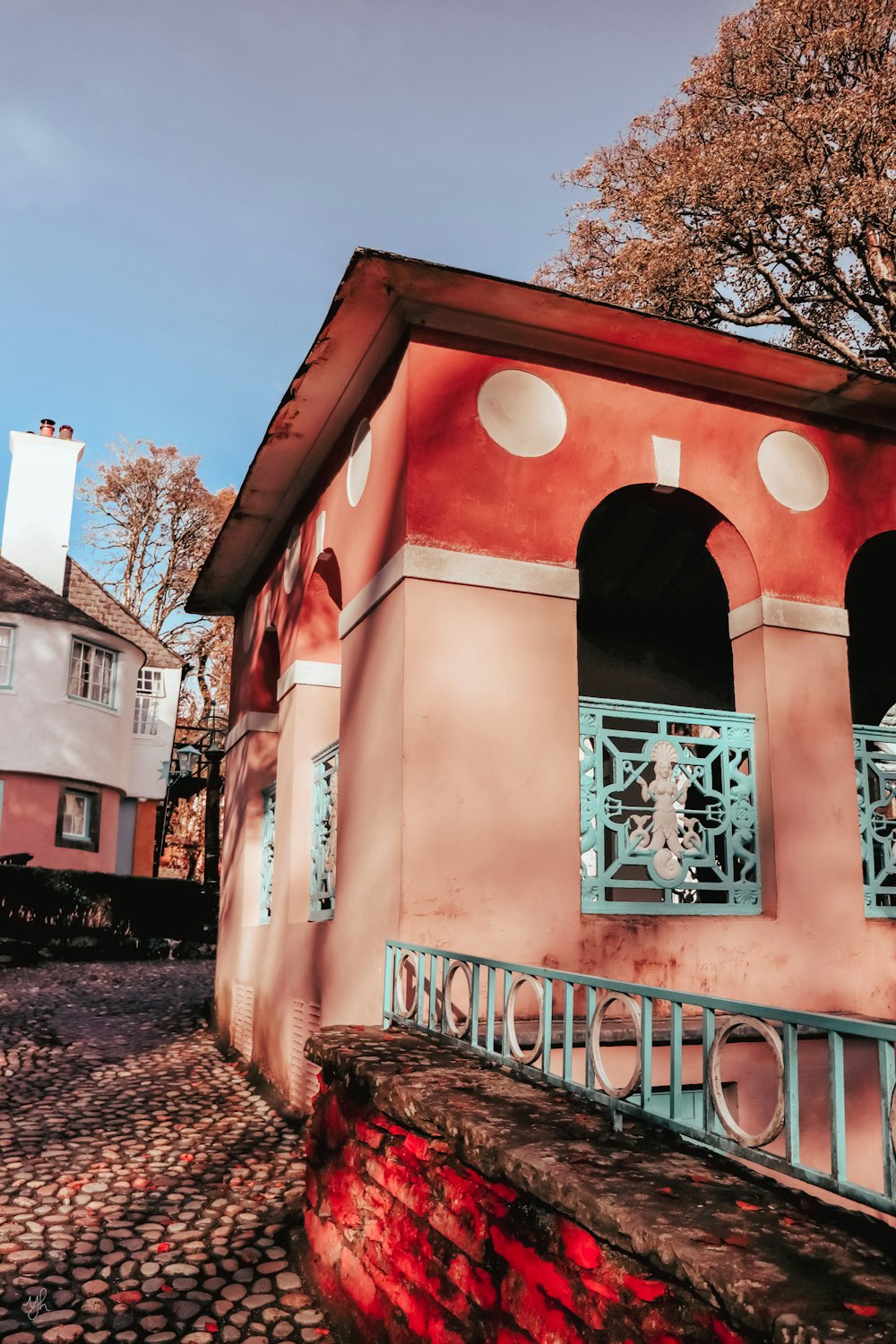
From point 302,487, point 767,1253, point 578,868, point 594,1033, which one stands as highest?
point 302,487

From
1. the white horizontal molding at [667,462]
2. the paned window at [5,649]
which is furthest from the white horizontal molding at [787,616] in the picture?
the paned window at [5,649]

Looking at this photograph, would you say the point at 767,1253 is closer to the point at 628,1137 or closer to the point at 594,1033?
the point at 628,1137

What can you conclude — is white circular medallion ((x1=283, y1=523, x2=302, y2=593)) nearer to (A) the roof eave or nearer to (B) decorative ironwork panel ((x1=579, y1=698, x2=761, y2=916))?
(A) the roof eave

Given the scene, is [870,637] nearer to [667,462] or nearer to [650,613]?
[650,613]

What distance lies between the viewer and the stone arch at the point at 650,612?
27.1 feet

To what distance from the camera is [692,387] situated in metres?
6.08

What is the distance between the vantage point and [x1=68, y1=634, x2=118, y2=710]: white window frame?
71.8 feet

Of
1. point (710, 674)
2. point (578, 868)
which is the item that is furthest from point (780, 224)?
point (578, 868)

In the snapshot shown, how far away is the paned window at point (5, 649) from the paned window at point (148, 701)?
3450 mm

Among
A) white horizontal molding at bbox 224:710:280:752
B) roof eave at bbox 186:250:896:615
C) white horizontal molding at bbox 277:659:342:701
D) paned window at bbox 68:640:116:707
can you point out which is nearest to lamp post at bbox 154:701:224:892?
paned window at bbox 68:640:116:707

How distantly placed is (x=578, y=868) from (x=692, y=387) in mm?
2850

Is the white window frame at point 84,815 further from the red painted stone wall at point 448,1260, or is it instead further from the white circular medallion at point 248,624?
the red painted stone wall at point 448,1260

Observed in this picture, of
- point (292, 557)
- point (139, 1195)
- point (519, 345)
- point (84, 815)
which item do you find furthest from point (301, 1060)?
point (84, 815)

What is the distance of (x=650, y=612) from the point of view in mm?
9047
